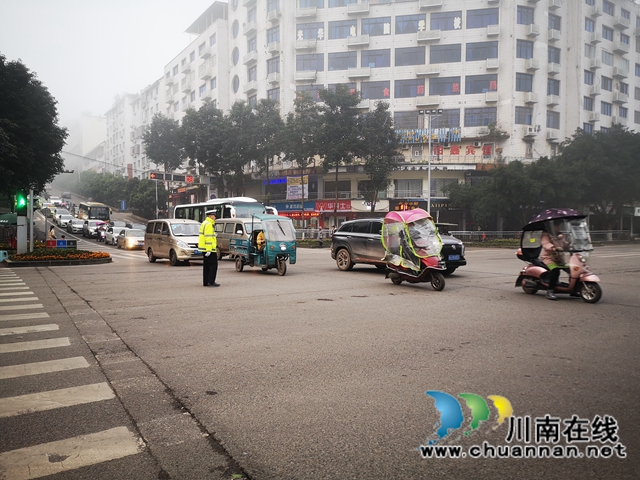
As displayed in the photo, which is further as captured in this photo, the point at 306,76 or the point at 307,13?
the point at 307,13

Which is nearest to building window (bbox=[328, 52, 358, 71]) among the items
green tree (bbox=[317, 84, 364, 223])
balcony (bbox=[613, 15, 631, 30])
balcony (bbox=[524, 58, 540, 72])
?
green tree (bbox=[317, 84, 364, 223])

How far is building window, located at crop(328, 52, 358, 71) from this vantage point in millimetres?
51719

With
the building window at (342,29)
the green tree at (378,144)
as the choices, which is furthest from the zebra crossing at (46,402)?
the building window at (342,29)

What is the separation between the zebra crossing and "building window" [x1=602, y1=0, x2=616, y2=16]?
6784 cm

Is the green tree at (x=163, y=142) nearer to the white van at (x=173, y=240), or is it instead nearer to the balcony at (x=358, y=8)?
the balcony at (x=358, y=8)

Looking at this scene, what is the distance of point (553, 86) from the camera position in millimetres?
51156

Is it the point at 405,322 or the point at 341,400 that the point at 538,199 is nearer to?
the point at 405,322

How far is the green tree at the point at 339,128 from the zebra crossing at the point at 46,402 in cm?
3401

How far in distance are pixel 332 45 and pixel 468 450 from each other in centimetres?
5413

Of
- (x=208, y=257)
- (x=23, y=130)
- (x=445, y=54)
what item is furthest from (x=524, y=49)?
(x=208, y=257)

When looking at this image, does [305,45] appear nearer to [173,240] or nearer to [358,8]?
[358,8]

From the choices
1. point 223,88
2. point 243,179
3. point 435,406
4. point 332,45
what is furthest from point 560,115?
point 435,406

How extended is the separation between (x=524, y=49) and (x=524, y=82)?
3368 millimetres

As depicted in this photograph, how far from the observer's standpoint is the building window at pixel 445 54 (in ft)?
161
